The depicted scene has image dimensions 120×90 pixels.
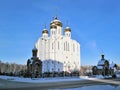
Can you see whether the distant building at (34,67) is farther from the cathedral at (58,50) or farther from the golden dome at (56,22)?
the golden dome at (56,22)

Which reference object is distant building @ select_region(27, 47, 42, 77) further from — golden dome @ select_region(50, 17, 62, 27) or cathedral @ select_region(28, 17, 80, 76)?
golden dome @ select_region(50, 17, 62, 27)

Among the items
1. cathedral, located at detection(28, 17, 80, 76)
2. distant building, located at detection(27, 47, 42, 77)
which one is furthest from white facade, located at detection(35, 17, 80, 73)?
distant building, located at detection(27, 47, 42, 77)

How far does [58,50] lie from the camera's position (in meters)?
68.6

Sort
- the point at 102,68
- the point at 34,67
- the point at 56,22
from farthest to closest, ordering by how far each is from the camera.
A: the point at 56,22 < the point at 102,68 < the point at 34,67

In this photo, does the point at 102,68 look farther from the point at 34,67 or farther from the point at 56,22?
the point at 56,22

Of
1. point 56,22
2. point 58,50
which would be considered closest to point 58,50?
point 58,50

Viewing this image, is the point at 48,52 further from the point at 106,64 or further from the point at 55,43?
the point at 106,64

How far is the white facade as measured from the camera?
67.9 meters

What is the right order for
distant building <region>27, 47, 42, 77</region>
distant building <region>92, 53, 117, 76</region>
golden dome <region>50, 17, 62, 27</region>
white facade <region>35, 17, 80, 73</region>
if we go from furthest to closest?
golden dome <region>50, 17, 62, 27</region>
white facade <region>35, 17, 80, 73</region>
distant building <region>92, 53, 117, 76</region>
distant building <region>27, 47, 42, 77</region>

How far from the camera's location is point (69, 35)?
7612cm

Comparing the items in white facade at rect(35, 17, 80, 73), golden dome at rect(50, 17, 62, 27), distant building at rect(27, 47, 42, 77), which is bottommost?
distant building at rect(27, 47, 42, 77)

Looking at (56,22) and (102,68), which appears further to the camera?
(56,22)

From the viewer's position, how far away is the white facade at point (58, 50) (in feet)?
223

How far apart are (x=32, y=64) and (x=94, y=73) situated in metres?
23.2
